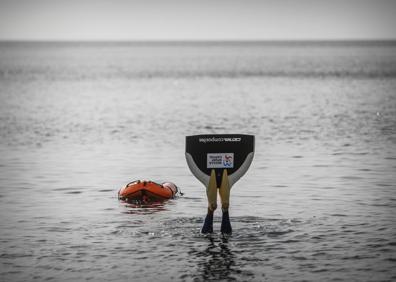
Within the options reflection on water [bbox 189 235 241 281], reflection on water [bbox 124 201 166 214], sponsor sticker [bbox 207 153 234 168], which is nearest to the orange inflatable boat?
reflection on water [bbox 124 201 166 214]

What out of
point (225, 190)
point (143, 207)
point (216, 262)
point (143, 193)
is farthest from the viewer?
point (143, 193)

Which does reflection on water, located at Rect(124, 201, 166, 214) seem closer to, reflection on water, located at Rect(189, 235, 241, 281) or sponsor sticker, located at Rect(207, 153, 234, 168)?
reflection on water, located at Rect(189, 235, 241, 281)

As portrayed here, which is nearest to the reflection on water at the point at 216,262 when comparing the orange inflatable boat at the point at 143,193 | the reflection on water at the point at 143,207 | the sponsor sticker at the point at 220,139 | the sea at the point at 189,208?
the sea at the point at 189,208

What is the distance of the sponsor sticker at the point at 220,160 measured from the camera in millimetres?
15109

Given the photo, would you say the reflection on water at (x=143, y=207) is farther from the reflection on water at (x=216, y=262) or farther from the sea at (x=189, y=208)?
the reflection on water at (x=216, y=262)

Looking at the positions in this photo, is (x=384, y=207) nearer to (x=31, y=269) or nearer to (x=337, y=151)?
(x=31, y=269)

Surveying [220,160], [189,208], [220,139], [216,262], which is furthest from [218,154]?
[189,208]

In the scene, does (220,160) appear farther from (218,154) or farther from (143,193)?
(143,193)

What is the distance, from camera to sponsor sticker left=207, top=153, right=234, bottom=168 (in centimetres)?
1511

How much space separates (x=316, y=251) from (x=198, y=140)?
2.57m

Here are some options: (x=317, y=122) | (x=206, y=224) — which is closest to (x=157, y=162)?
(x=206, y=224)

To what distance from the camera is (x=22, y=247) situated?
15.1 metres

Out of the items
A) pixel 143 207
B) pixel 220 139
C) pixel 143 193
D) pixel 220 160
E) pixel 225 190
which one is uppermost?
pixel 220 139

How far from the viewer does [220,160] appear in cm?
1514
